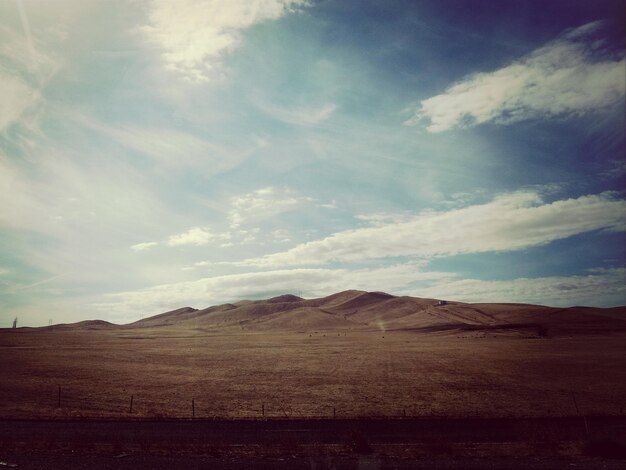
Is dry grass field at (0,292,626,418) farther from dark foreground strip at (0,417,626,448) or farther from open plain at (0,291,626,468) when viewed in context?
dark foreground strip at (0,417,626,448)

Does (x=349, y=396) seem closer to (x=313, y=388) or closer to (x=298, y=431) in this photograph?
(x=313, y=388)

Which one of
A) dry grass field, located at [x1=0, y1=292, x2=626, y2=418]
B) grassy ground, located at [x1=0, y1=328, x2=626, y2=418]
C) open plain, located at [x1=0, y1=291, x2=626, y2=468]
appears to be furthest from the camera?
grassy ground, located at [x1=0, y1=328, x2=626, y2=418]

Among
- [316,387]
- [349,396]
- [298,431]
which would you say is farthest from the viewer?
[316,387]

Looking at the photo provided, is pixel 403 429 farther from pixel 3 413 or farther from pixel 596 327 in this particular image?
pixel 596 327

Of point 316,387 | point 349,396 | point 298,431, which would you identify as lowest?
point 349,396

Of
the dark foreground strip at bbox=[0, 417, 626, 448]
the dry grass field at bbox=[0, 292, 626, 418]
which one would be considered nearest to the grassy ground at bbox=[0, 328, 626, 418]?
the dry grass field at bbox=[0, 292, 626, 418]

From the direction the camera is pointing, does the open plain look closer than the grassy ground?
Yes

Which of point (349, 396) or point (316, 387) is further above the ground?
point (316, 387)

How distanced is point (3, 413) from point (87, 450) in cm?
1383

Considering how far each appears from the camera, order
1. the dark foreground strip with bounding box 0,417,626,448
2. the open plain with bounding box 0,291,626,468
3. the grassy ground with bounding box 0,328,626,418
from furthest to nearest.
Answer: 1. the grassy ground with bounding box 0,328,626,418
2. the open plain with bounding box 0,291,626,468
3. the dark foreground strip with bounding box 0,417,626,448

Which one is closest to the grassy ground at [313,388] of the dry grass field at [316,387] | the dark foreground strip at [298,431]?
the dry grass field at [316,387]

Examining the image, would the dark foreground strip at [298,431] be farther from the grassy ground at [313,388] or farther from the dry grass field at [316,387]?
the grassy ground at [313,388]

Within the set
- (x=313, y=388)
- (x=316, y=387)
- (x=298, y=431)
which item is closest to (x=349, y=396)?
(x=313, y=388)

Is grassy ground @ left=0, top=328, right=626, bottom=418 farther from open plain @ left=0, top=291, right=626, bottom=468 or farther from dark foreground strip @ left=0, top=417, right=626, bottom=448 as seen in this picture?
dark foreground strip @ left=0, top=417, right=626, bottom=448
